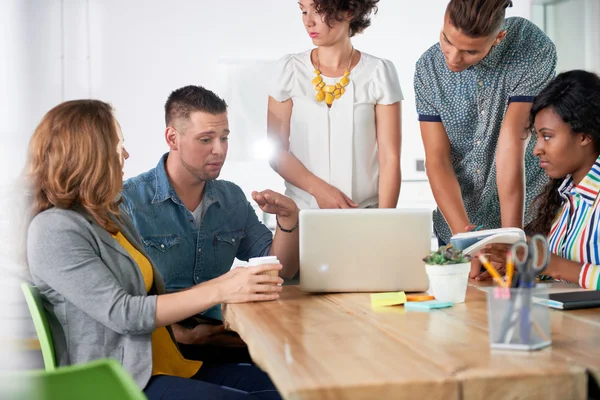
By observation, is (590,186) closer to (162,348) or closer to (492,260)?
(492,260)

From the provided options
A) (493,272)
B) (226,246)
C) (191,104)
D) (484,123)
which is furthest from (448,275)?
(191,104)

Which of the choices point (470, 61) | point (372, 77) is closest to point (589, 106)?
point (470, 61)

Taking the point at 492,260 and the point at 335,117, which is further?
the point at 335,117

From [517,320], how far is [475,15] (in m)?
1.29

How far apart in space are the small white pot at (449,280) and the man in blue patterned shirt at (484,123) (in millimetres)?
821

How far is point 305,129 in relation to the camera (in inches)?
98.7

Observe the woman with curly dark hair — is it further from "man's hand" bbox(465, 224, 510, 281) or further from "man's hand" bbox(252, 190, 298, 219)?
"man's hand" bbox(252, 190, 298, 219)

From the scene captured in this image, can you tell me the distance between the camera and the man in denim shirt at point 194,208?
7.60 ft

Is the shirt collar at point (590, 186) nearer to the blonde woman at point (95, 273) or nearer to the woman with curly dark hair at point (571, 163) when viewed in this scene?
the woman with curly dark hair at point (571, 163)

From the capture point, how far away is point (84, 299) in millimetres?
1496

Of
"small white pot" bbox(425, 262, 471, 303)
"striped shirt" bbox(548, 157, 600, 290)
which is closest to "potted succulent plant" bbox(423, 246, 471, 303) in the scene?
"small white pot" bbox(425, 262, 471, 303)

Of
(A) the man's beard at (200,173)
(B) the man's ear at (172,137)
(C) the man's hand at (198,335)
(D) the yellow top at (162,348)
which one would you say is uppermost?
(B) the man's ear at (172,137)

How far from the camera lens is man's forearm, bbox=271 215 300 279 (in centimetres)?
210

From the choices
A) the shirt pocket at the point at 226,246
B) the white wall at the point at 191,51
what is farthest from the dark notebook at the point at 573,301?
the white wall at the point at 191,51
